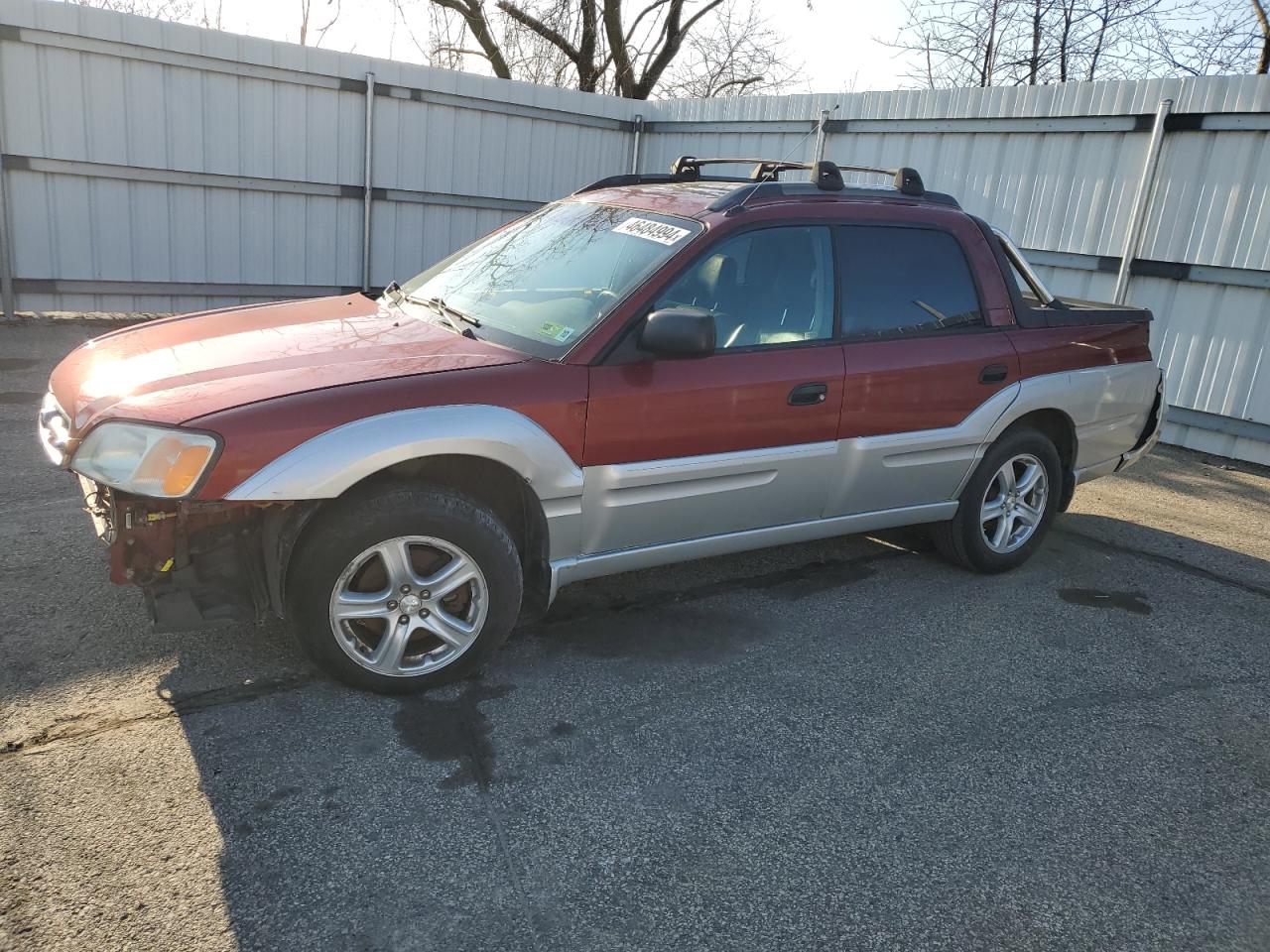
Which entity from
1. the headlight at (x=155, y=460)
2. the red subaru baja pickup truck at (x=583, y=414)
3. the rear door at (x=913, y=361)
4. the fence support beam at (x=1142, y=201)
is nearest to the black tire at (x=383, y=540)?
the red subaru baja pickup truck at (x=583, y=414)

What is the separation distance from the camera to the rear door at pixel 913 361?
4254 millimetres

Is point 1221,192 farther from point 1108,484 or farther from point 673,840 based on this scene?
point 673,840

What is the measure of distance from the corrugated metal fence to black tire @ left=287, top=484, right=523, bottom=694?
23.1ft

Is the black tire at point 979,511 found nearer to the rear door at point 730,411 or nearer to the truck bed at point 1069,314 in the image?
the truck bed at point 1069,314

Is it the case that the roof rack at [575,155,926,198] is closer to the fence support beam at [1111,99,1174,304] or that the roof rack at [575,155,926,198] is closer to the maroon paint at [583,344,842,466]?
the maroon paint at [583,344,842,466]

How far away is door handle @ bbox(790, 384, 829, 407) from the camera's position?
3.99 metres

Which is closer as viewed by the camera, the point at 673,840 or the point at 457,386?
the point at 673,840

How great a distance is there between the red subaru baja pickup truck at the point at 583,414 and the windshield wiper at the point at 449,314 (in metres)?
0.03

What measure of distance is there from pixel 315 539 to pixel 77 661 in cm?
109

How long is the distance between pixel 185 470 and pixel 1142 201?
8.00 meters

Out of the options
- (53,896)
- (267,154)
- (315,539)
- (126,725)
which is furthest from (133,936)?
(267,154)

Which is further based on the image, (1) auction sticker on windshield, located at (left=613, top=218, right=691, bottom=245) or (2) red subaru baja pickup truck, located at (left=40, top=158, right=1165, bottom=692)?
(1) auction sticker on windshield, located at (left=613, top=218, right=691, bottom=245)

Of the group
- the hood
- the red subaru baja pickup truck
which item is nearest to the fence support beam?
the red subaru baja pickup truck

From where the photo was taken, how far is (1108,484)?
7234mm
